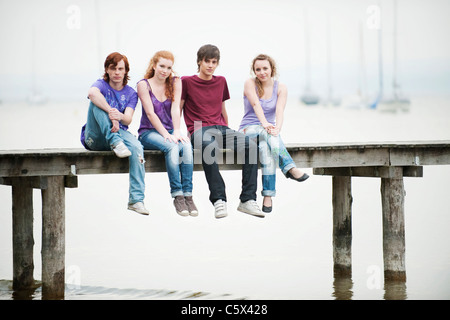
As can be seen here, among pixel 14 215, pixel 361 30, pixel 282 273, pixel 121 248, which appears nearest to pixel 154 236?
pixel 121 248

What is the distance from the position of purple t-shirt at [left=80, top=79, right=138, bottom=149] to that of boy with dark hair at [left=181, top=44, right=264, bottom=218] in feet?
1.86

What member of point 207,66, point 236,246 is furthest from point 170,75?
point 236,246

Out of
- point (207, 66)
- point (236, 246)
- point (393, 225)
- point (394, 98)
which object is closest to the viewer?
point (207, 66)

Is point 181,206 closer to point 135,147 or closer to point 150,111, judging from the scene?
point 135,147

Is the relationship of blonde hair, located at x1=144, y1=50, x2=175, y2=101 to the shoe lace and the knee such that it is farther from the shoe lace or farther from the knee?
the shoe lace

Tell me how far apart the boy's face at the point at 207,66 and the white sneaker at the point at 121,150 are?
1247mm

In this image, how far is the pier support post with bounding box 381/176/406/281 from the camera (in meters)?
11.1

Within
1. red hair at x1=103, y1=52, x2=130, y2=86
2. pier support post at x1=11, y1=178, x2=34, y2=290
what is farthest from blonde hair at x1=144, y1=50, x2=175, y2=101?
pier support post at x1=11, y1=178, x2=34, y2=290

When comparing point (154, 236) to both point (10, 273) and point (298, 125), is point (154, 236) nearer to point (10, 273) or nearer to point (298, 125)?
point (10, 273)

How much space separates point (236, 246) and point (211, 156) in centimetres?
715

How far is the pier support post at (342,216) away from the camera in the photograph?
12109mm

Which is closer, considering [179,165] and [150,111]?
[179,165]

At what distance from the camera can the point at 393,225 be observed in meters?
11.2
